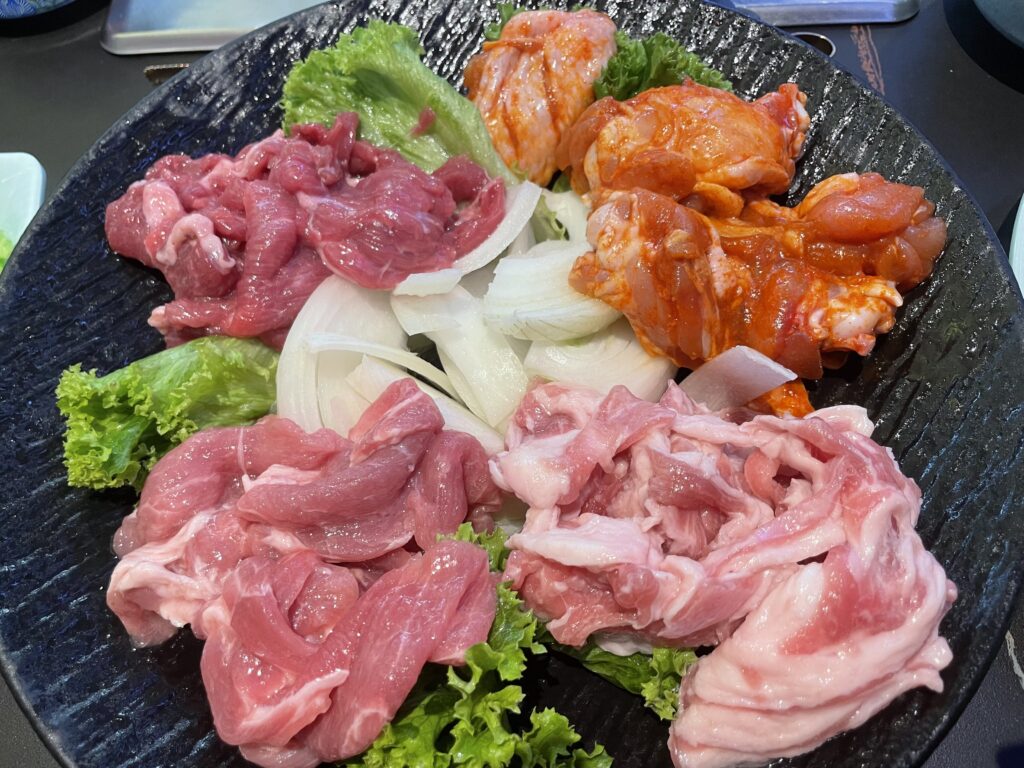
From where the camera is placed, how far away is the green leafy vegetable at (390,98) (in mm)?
3219

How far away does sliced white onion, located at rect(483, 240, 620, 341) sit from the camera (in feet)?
9.12

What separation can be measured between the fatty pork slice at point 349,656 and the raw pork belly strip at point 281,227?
1.18 metres

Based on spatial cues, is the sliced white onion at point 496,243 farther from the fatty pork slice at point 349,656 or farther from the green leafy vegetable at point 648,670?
the green leafy vegetable at point 648,670

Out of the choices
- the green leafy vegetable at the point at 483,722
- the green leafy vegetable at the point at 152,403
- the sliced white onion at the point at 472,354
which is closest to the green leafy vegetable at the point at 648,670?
the green leafy vegetable at the point at 483,722

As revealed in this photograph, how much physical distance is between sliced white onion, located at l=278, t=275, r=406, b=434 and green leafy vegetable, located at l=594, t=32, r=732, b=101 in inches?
52.8

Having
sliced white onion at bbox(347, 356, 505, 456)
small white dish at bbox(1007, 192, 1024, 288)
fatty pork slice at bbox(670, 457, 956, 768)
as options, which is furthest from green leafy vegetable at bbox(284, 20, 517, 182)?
small white dish at bbox(1007, 192, 1024, 288)

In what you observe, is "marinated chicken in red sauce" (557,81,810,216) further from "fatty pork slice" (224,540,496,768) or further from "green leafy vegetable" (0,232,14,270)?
"green leafy vegetable" (0,232,14,270)

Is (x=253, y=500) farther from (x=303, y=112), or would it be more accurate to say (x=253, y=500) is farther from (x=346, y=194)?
(x=303, y=112)

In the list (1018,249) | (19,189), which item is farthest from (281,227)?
(1018,249)

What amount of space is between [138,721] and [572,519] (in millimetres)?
1416

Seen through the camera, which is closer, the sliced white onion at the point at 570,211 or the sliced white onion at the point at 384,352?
the sliced white onion at the point at 384,352

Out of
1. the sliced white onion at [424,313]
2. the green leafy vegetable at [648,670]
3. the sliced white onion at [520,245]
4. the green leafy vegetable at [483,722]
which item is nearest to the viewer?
the green leafy vegetable at [483,722]

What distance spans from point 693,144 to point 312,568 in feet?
6.72

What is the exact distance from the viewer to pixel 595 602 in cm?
221
